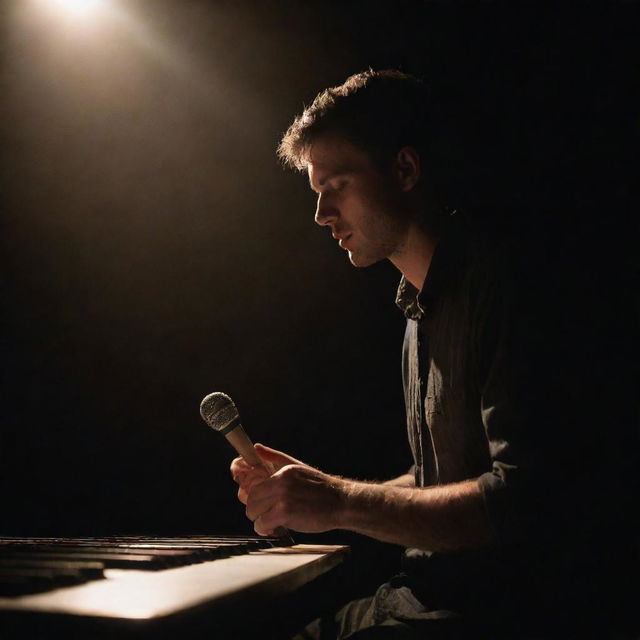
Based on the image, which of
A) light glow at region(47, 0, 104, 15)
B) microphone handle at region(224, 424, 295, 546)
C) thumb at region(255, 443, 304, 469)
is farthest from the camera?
light glow at region(47, 0, 104, 15)

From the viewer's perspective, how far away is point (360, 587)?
2.16 meters

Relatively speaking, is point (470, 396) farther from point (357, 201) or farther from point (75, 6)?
point (75, 6)

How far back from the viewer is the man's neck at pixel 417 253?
1589mm

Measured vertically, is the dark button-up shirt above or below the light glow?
below

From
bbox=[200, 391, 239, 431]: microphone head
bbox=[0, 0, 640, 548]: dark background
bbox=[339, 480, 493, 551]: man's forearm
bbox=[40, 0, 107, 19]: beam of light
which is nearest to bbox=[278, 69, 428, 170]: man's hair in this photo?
bbox=[0, 0, 640, 548]: dark background

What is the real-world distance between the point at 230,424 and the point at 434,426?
490 mm

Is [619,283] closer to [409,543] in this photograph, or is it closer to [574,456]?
[574,456]

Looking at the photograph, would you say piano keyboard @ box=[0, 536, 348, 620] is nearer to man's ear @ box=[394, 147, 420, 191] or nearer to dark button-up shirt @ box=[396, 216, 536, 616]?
dark button-up shirt @ box=[396, 216, 536, 616]

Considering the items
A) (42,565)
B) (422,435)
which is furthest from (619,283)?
(42,565)

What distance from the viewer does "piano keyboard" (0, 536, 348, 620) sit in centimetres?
56

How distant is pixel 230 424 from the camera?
1291 millimetres

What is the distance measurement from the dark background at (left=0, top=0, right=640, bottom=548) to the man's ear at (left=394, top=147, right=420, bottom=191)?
0.41 meters

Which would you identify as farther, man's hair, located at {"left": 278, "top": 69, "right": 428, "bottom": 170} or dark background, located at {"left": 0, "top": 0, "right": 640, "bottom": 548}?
dark background, located at {"left": 0, "top": 0, "right": 640, "bottom": 548}

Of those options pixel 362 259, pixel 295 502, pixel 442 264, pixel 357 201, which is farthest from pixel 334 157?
pixel 295 502
